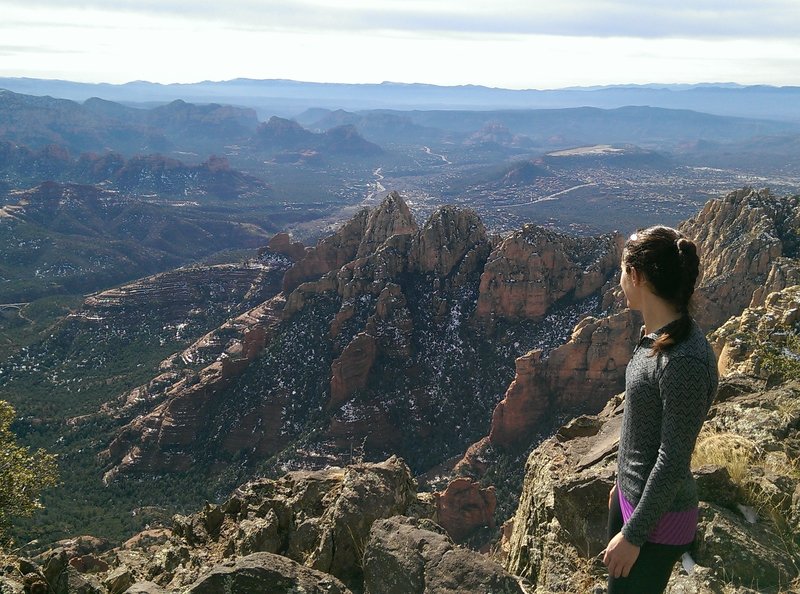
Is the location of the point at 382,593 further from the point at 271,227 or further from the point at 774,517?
the point at 271,227

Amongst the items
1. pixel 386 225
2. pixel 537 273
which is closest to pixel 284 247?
pixel 386 225

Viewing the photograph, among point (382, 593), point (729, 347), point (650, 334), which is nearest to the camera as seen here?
point (650, 334)

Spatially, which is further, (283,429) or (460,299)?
(460,299)

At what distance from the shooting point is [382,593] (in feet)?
24.0

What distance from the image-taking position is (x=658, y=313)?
5.14m

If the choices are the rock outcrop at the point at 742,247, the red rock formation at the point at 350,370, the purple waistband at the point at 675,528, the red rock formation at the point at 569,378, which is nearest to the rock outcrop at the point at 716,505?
the purple waistband at the point at 675,528

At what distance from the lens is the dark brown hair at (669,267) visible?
4.91 metres

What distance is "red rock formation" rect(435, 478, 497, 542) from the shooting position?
107 feet

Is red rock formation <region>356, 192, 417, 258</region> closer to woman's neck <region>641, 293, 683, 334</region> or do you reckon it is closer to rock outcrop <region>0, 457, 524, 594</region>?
rock outcrop <region>0, 457, 524, 594</region>

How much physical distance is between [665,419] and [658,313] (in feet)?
3.10

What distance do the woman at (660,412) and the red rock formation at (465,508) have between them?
93.8 ft

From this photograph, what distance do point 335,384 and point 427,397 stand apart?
26.3ft

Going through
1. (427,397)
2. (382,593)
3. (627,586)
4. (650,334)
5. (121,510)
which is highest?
(650,334)

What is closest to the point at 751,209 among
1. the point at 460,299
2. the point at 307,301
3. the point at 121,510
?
the point at 460,299
